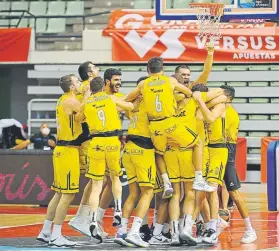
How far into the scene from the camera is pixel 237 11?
17.0 metres

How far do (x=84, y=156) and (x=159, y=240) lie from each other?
160 centimetres

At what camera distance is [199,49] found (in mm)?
27172

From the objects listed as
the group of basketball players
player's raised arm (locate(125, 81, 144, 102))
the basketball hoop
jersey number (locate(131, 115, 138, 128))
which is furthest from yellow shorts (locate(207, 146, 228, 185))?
the basketball hoop

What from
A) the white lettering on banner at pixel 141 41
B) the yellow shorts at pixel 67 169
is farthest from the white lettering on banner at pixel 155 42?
the yellow shorts at pixel 67 169

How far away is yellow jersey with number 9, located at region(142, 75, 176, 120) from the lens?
12.8 metres

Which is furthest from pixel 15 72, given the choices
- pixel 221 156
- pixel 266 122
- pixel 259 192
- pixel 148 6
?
pixel 221 156

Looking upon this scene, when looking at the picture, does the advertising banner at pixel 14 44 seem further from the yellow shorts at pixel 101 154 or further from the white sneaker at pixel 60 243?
the white sneaker at pixel 60 243

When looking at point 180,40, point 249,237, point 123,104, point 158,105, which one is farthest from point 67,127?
point 180,40

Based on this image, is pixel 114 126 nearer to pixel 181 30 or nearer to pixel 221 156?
pixel 221 156

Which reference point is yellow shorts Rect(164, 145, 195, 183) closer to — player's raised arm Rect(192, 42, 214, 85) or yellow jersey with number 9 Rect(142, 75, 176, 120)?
yellow jersey with number 9 Rect(142, 75, 176, 120)

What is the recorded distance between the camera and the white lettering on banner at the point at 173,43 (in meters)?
27.3

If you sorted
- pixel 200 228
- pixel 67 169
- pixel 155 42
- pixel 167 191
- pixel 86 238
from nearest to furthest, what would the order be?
pixel 167 191, pixel 67 169, pixel 86 238, pixel 200 228, pixel 155 42

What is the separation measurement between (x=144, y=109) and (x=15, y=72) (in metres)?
18.0

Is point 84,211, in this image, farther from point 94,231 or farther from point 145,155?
point 145,155
